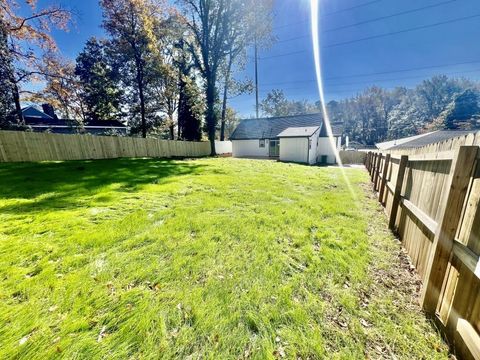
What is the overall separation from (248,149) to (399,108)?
4890cm

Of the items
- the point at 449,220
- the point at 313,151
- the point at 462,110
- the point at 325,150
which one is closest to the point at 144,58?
the point at 313,151

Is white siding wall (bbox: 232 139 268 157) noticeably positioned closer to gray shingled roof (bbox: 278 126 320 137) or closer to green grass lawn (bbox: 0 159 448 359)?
gray shingled roof (bbox: 278 126 320 137)

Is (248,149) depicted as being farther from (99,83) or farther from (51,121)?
(51,121)

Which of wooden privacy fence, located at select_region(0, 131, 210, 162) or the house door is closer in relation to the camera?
wooden privacy fence, located at select_region(0, 131, 210, 162)

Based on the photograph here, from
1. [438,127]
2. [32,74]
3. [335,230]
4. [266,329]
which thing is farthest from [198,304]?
[438,127]

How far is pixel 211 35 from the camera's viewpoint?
17.5m

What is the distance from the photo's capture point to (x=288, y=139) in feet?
64.8

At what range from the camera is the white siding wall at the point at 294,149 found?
1908cm

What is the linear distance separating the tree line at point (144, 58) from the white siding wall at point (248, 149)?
406 centimetres

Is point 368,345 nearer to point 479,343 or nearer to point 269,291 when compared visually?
point 479,343

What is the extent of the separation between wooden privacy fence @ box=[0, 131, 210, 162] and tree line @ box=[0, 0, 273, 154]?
275cm

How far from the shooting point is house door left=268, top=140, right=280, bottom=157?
896 inches

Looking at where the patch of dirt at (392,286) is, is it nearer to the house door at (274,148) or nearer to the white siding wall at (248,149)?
the house door at (274,148)

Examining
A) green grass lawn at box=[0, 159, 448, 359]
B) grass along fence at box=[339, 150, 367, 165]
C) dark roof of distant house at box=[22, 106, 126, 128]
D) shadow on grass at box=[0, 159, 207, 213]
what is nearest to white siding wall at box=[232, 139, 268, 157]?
grass along fence at box=[339, 150, 367, 165]
